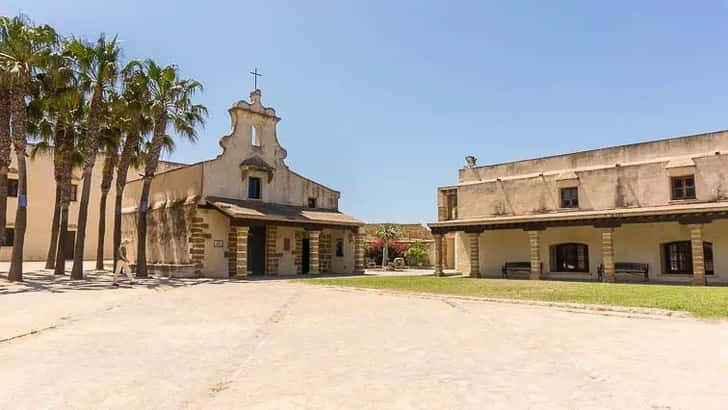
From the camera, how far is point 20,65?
58.3 feet

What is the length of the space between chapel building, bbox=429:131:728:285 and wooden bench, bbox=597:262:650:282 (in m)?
0.04

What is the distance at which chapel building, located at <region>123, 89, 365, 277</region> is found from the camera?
75.2ft

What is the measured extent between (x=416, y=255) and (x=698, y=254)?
2218 cm

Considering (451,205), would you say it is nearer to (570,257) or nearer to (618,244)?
(570,257)

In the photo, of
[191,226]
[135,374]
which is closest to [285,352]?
[135,374]

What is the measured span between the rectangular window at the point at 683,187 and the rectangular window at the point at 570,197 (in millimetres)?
4084

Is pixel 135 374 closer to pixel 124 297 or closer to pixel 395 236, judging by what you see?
pixel 124 297

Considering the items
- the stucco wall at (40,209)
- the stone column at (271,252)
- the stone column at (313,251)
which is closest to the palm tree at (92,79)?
the stone column at (271,252)

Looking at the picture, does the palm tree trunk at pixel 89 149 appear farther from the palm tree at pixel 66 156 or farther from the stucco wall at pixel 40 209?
the stucco wall at pixel 40 209

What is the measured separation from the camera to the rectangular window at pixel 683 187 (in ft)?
68.9

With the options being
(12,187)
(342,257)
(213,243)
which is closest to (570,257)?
(342,257)

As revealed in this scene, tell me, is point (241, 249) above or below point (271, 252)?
above

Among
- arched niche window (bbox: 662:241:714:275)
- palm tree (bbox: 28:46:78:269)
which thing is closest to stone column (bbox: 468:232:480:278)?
arched niche window (bbox: 662:241:714:275)

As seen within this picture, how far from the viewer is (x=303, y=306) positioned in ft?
39.1
